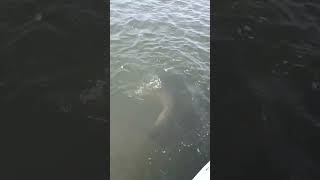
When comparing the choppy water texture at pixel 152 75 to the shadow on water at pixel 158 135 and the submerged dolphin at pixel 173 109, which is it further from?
the submerged dolphin at pixel 173 109

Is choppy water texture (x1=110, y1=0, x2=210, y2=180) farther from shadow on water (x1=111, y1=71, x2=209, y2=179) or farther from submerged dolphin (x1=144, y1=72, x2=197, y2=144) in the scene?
submerged dolphin (x1=144, y1=72, x2=197, y2=144)
